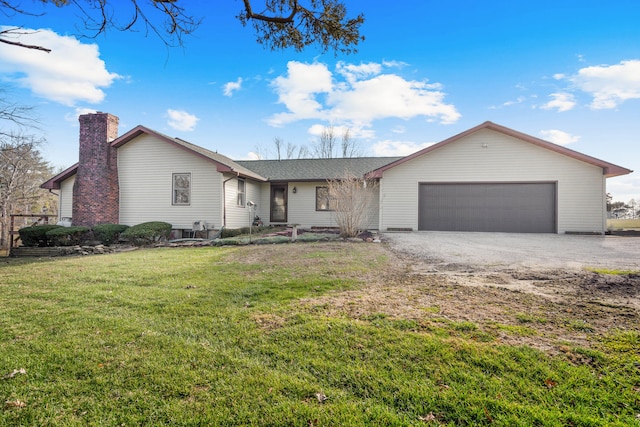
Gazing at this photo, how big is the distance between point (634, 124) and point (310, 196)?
15036 millimetres

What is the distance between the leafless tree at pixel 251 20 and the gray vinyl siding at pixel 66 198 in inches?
512

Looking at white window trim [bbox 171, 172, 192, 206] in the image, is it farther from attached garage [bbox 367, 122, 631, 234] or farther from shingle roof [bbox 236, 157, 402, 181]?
attached garage [bbox 367, 122, 631, 234]

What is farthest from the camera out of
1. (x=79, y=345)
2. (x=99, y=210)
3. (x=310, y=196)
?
(x=310, y=196)

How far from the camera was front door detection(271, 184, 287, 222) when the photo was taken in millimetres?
17219

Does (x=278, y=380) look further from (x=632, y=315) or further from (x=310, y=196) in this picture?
(x=310, y=196)

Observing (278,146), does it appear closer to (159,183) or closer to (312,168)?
(312,168)

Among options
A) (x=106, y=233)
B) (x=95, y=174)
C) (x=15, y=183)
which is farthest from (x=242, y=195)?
(x=15, y=183)

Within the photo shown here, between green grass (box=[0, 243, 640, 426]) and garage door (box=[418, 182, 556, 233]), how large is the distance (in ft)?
37.5

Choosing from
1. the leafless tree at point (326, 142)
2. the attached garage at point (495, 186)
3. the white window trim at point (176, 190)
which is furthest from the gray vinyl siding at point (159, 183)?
the leafless tree at point (326, 142)

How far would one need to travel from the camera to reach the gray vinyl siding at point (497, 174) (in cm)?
1280

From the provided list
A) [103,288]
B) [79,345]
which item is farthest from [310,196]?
[79,345]

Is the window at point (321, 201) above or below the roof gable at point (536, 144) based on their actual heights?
below

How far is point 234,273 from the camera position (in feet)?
19.6

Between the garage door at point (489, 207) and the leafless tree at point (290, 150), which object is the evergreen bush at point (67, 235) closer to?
the garage door at point (489, 207)
